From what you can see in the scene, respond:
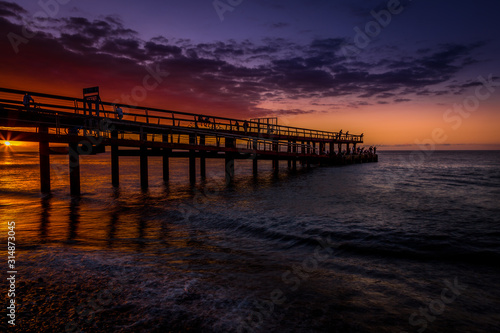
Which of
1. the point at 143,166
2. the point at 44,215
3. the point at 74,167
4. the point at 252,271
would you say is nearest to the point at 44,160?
the point at 74,167

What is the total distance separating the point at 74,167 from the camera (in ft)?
46.9

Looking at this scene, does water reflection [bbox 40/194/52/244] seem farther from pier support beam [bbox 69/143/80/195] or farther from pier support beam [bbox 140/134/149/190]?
pier support beam [bbox 140/134/149/190]

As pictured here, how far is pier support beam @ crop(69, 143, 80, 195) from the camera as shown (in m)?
13.8

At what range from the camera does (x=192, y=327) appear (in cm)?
318

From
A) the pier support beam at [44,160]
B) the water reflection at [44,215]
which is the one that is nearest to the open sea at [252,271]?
the water reflection at [44,215]

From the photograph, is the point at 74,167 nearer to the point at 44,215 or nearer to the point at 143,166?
the point at 143,166

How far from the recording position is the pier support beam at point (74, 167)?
13.8 metres

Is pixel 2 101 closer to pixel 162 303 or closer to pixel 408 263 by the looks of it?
pixel 162 303

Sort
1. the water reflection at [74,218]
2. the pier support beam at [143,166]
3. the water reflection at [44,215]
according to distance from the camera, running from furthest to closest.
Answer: the pier support beam at [143,166]
the water reflection at [74,218]
the water reflection at [44,215]

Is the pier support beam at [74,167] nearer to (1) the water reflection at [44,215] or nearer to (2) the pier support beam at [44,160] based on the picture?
(2) the pier support beam at [44,160]

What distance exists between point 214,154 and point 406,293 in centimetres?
2006

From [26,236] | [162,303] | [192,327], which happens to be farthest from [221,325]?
[26,236]

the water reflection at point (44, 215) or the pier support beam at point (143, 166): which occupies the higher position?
the pier support beam at point (143, 166)

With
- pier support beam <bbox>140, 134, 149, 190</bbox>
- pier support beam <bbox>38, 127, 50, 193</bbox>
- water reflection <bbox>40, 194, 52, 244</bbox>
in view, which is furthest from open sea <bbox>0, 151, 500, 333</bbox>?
pier support beam <bbox>140, 134, 149, 190</bbox>
